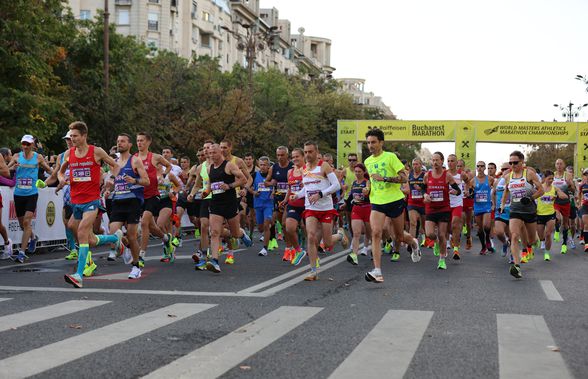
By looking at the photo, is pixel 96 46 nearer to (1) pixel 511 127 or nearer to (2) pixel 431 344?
(1) pixel 511 127

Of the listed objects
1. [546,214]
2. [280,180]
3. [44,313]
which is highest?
[280,180]

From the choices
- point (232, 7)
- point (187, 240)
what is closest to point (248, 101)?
point (187, 240)

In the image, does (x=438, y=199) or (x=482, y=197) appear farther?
(x=482, y=197)

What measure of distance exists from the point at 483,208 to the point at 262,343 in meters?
12.8

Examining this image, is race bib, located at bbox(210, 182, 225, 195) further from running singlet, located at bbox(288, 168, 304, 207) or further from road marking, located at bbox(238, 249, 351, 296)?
running singlet, located at bbox(288, 168, 304, 207)

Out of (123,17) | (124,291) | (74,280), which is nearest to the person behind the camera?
(124,291)

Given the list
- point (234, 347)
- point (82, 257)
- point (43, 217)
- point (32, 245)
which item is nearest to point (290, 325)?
point (234, 347)

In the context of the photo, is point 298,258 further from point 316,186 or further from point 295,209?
point 316,186

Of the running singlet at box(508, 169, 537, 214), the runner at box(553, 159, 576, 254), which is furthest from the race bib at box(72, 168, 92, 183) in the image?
the runner at box(553, 159, 576, 254)

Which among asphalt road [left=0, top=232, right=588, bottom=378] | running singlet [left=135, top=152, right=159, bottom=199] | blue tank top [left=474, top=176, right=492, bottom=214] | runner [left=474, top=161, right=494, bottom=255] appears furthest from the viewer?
blue tank top [left=474, top=176, right=492, bottom=214]

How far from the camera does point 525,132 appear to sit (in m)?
45.4

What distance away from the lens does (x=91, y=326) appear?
7.33 metres

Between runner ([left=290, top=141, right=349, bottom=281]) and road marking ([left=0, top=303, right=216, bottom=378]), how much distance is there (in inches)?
142

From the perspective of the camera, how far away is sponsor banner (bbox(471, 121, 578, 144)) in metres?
45.0
